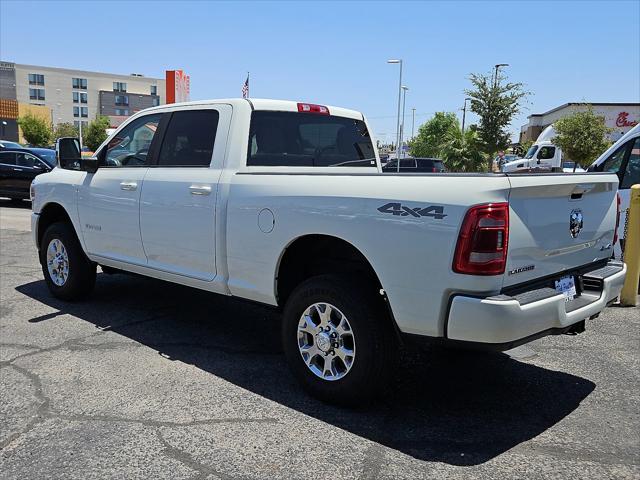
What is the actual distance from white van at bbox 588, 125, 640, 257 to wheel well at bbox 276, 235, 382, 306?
4.86 meters

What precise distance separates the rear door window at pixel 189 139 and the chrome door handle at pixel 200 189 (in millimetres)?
216

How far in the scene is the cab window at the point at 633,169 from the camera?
7.37m

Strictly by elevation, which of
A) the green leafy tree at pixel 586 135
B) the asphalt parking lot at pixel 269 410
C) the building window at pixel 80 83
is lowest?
the asphalt parking lot at pixel 269 410

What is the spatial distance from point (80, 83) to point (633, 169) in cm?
12906

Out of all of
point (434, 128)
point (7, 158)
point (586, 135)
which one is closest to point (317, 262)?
point (7, 158)

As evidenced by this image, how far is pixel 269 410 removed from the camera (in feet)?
12.1

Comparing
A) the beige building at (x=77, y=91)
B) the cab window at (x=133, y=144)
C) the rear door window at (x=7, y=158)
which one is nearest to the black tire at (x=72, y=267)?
the cab window at (x=133, y=144)

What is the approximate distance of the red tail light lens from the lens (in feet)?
16.4

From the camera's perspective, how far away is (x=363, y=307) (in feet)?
11.4

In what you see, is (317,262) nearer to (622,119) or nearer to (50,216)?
(50,216)

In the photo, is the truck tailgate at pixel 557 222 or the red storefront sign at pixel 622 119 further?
the red storefront sign at pixel 622 119

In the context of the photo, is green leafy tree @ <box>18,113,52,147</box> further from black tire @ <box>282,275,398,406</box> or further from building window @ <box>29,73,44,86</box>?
black tire @ <box>282,275,398,406</box>

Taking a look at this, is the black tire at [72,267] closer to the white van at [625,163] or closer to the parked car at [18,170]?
the white van at [625,163]

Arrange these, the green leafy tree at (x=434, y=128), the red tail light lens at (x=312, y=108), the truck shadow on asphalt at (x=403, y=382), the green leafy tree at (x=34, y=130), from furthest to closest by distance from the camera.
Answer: the green leafy tree at (x=34, y=130), the green leafy tree at (x=434, y=128), the red tail light lens at (x=312, y=108), the truck shadow on asphalt at (x=403, y=382)
